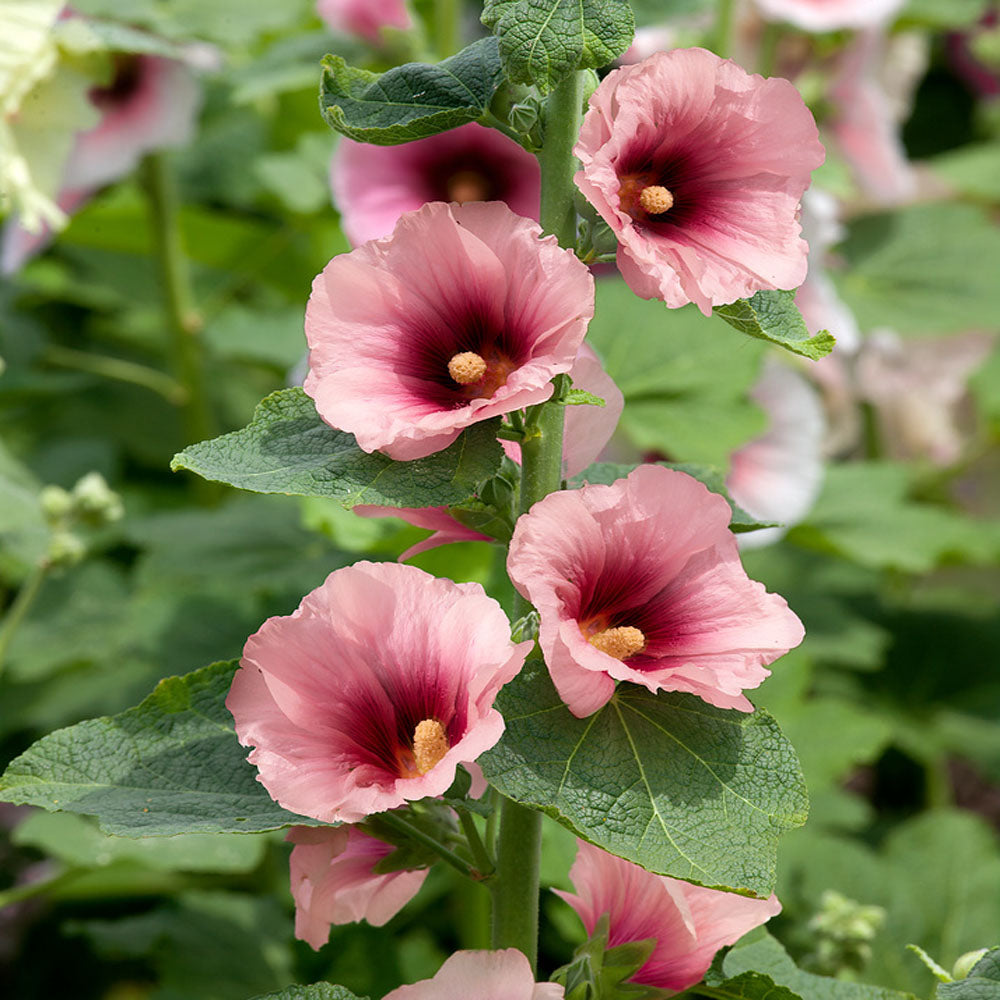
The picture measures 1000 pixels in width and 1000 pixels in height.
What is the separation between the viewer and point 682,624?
0.51 metres

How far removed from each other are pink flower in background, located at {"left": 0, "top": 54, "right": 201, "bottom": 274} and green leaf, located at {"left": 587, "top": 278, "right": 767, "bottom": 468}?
44 cm

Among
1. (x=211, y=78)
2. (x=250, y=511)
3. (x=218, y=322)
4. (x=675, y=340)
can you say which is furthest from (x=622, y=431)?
(x=211, y=78)

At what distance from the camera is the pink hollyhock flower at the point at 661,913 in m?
0.56

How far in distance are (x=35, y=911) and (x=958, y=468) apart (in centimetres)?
123

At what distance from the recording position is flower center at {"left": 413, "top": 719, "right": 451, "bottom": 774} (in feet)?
1.59

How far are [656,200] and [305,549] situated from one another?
81cm

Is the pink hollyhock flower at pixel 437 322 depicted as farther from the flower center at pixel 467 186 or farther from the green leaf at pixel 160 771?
the flower center at pixel 467 186

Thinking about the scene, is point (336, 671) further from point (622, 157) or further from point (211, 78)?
point (211, 78)

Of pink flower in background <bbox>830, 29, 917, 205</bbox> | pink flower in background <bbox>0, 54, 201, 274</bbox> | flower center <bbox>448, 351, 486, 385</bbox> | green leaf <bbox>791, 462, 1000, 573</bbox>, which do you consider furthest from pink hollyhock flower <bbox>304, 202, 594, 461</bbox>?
pink flower in background <bbox>830, 29, 917, 205</bbox>

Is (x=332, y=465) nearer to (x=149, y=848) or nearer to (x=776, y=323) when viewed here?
(x=776, y=323)

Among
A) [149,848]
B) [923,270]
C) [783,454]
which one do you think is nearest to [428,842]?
[149,848]

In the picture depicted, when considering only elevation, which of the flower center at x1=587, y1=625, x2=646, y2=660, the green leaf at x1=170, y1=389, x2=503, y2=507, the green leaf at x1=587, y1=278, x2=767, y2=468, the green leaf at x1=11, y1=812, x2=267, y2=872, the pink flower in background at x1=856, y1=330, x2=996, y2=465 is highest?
the green leaf at x1=170, y1=389, x2=503, y2=507

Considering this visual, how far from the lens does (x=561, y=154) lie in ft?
1.74

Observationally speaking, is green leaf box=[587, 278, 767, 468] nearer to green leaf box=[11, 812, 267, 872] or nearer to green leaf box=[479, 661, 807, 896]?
green leaf box=[11, 812, 267, 872]
